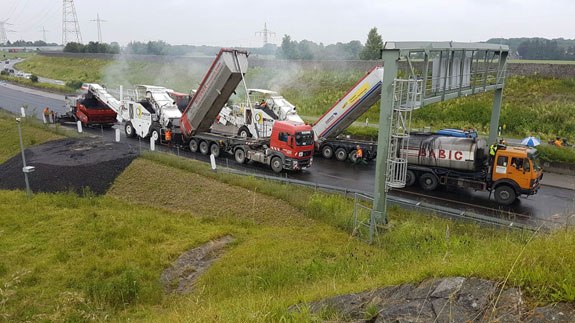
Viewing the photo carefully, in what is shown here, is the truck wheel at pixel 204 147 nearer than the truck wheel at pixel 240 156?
No

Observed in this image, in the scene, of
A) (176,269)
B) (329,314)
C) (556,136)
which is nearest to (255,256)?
(176,269)

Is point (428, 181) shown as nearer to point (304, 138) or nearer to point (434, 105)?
point (304, 138)

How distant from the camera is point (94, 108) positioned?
29.1 m

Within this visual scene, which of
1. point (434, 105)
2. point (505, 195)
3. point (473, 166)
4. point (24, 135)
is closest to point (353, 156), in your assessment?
point (473, 166)

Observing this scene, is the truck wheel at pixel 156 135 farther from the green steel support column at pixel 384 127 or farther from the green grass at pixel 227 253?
the green steel support column at pixel 384 127

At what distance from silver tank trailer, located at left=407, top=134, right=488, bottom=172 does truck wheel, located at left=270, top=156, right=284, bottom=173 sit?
5.88 m

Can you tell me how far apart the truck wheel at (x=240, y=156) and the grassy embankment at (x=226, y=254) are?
12.1ft

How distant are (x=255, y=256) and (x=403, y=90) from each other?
5.81m

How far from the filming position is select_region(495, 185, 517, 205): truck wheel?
14.9m

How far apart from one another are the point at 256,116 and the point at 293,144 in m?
5.01

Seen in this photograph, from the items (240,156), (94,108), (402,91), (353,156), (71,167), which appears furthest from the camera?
(94,108)

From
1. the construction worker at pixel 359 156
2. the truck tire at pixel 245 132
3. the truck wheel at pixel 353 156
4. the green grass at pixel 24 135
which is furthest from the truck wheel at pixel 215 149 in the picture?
the green grass at pixel 24 135

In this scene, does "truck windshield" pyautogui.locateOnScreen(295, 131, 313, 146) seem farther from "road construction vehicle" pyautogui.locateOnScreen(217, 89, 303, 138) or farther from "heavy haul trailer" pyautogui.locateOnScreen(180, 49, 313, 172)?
"road construction vehicle" pyautogui.locateOnScreen(217, 89, 303, 138)

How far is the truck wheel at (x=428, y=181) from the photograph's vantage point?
16.5 meters
